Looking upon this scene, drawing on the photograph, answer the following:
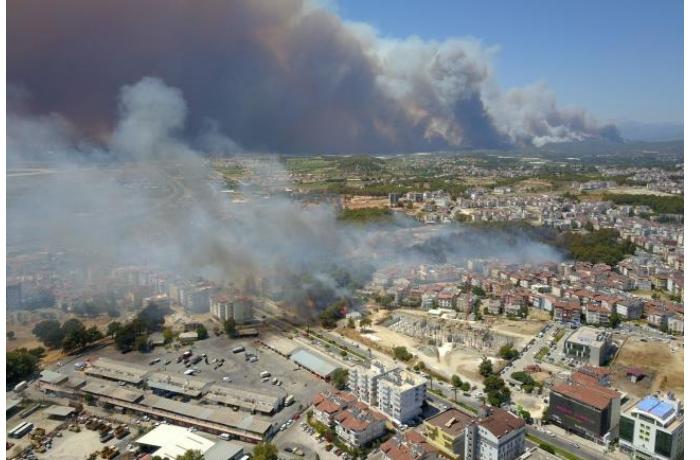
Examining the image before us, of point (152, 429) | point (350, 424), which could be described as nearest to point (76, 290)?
point (152, 429)

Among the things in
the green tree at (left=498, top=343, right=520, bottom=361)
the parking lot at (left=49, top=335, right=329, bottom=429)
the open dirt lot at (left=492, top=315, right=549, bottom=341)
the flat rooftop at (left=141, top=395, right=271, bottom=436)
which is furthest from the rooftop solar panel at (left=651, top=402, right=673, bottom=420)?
the flat rooftop at (left=141, top=395, right=271, bottom=436)

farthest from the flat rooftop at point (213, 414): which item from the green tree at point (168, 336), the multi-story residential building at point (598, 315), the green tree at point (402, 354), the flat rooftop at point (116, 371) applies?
the multi-story residential building at point (598, 315)

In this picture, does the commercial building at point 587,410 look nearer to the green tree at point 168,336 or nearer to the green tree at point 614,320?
the green tree at point 614,320

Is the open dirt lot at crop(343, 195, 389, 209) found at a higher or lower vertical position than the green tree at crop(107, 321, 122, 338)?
higher

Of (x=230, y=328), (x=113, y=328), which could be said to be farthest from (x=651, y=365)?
(x=113, y=328)

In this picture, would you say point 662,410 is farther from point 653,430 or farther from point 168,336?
point 168,336

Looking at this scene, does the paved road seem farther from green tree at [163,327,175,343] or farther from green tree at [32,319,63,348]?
green tree at [32,319,63,348]
